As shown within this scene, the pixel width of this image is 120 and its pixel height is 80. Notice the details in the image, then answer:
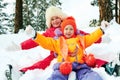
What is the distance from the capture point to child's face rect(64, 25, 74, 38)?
220 inches

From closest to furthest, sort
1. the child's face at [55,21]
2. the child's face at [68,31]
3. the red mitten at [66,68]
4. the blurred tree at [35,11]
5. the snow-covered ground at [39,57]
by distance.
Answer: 1. the red mitten at [66,68]
2. the snow-covered ground at [39,57]
3. the child's face at [68,31]
4. the child's face at [55,21]
5. the blurred tree at [35,11]

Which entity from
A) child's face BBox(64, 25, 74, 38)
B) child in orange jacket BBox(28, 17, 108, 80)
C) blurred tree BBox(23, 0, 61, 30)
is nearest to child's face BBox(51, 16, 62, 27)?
child in orange jacket BBox(28, 17, 108, 80)

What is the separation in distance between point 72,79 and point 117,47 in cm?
196

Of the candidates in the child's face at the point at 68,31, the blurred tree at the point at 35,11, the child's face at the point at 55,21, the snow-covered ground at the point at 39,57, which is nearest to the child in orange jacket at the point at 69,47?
the child's face at the point at 68,31

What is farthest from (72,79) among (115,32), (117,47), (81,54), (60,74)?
(115,32)

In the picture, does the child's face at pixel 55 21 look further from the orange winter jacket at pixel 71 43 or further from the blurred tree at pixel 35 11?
the blurred tree at pixel 35 11

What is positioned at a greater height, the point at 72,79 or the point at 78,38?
the point at 78,38

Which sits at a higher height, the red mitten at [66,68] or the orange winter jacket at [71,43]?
the orange winter jacket at [71,43]

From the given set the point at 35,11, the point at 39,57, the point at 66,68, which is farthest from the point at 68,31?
the point at 35,11

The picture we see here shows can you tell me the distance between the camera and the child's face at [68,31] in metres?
5.58

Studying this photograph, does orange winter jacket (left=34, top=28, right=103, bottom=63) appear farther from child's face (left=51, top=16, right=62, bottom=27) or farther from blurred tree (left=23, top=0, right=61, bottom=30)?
blurred tree (left=23, top=0, right=61, bottom=30)

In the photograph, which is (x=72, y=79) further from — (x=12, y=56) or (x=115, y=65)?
(x=12, y=56)

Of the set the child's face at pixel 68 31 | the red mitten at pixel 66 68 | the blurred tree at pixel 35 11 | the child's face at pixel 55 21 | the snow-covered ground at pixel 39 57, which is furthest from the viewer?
the blurred tree at pixel 35 11

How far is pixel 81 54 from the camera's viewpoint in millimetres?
5406
